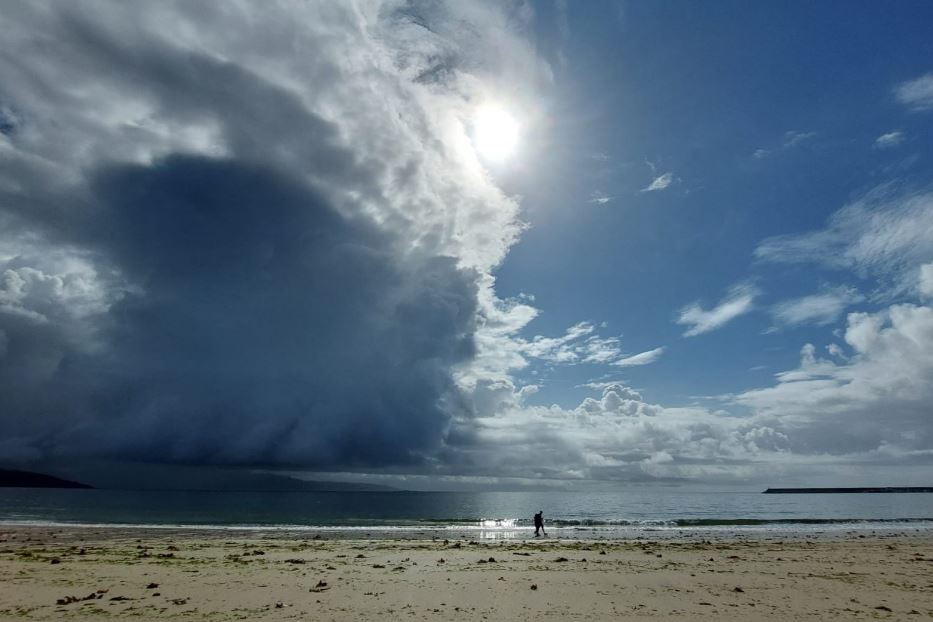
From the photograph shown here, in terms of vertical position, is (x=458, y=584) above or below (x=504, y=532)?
above

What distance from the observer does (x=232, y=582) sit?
2022 centimetres

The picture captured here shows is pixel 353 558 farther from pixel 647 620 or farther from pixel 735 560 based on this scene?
pixel 735 560

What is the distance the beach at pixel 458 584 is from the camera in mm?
15500

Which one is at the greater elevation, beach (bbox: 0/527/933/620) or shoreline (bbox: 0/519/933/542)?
beach (bbox: 0/527/933/620)

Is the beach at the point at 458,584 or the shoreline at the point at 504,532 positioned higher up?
the beach at the point at 458,584

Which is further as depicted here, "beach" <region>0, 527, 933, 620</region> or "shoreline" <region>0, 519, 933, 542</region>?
"shoreline" <region>0, 519, 933, 542</region>

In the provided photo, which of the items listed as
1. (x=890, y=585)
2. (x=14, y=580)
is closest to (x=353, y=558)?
(x=14, y=580)

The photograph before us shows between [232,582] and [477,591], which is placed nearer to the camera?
[477,591]

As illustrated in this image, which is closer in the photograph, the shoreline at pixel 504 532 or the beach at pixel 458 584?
the beach at pixel 458 584

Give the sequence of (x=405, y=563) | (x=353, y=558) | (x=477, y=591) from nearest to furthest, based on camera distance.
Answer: (x=477, y=591) < (x=405, y=563) < (x=353, y=558)

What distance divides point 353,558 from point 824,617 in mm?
21885

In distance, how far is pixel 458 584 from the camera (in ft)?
65.0

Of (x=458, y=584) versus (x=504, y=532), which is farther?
(x=504, y=532)

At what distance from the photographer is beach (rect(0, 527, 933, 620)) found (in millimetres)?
15500
